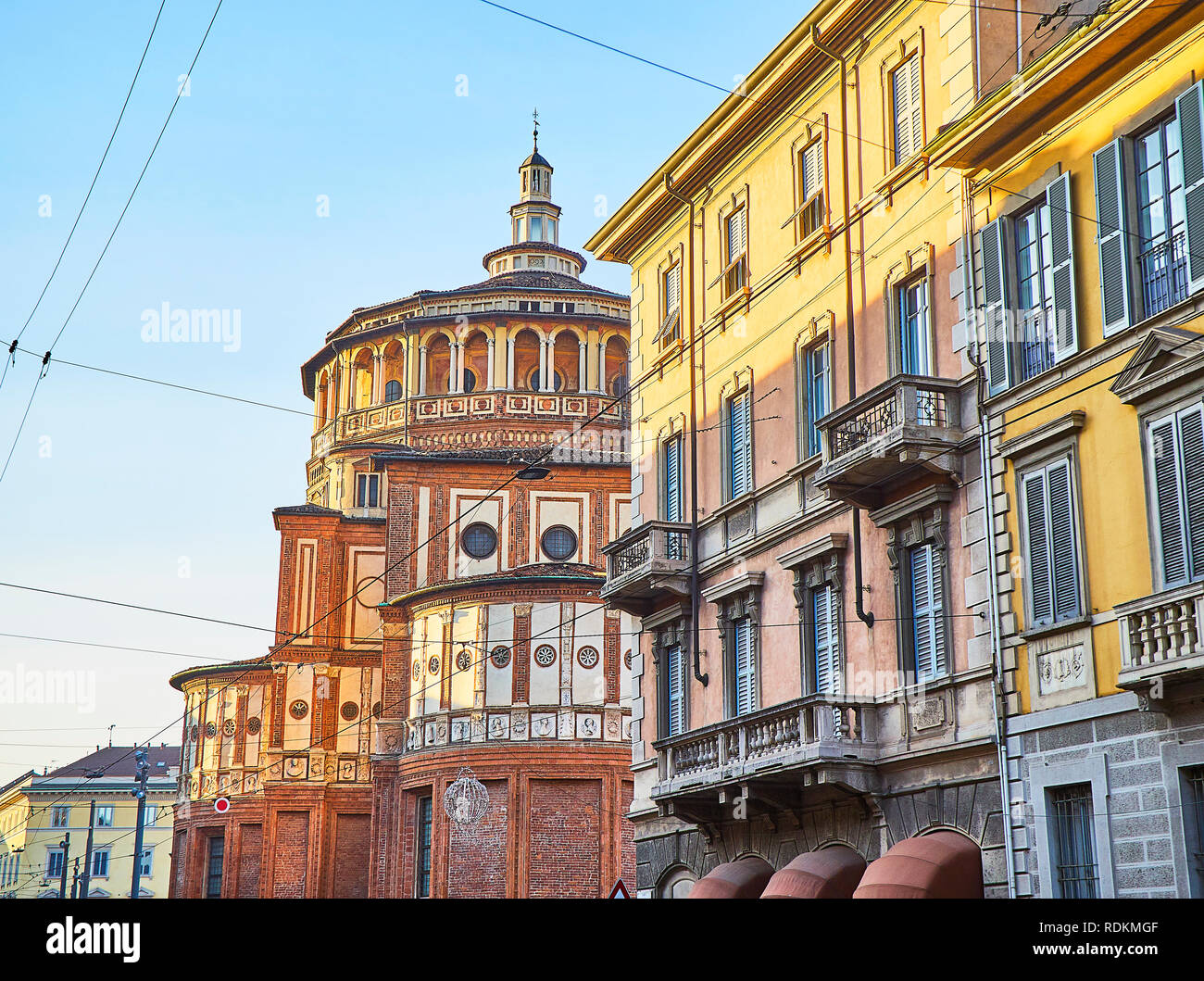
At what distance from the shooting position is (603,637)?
46.2m

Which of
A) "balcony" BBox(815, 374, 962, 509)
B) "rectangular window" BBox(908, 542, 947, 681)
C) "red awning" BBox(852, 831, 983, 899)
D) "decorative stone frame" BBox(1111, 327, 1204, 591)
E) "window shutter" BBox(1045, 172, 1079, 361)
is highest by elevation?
"window shutter" BBox(1045, 172, 1079, 361)

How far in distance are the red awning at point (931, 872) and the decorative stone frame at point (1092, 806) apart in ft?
3.79

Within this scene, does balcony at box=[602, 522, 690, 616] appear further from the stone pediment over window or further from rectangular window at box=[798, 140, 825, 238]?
the stone pediment over window

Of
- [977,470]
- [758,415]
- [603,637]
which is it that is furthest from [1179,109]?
[603,637]

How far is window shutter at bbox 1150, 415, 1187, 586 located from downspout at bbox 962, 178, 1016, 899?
9.90 feet

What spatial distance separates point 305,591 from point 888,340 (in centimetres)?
3902

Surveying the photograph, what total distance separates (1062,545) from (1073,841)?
3.33 m

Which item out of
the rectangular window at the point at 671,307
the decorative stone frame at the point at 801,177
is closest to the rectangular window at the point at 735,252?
the decorative stone frame at the point at 801,177

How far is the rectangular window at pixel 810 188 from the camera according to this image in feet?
83.4

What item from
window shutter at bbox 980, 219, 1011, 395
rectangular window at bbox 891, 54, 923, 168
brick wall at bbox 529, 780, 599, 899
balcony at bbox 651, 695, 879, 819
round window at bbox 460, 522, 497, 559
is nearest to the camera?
window shutter at bbox 980, 219, 1011, 395

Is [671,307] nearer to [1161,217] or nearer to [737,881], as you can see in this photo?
[737,881]

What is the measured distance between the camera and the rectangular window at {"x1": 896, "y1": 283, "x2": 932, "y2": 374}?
22.0 m

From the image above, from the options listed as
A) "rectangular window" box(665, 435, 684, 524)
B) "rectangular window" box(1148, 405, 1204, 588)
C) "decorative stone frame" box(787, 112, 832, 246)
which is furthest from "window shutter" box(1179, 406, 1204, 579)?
"rectangular window" box(665, 435, 684, 524)

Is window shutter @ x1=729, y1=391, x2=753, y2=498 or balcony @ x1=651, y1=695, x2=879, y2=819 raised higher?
window shutter @ x1=729, y1=391, x2=753, y2=498
